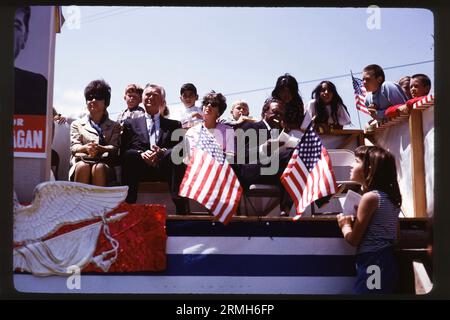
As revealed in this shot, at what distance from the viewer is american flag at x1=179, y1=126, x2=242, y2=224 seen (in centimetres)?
374

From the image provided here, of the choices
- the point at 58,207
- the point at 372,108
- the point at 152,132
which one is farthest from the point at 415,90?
the point at 58,207

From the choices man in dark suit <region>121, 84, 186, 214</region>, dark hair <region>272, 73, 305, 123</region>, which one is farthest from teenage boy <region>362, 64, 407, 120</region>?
man in dark suit <region>121, 84, 186, 214</region>

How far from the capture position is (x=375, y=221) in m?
3.65

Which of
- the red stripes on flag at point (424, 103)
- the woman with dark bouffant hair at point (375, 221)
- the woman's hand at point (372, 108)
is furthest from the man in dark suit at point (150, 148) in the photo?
the red stripes on flag at point (424, 103)

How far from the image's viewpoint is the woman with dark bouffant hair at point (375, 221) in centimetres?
354

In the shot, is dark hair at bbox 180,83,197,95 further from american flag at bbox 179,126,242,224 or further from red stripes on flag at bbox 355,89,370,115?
red stripes on flag at bbox 355,89,370,115

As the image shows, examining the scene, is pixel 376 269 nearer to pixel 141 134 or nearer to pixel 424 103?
pixel 424 103

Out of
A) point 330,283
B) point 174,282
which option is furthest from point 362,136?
point 174,282

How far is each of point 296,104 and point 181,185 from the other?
3.47 ft

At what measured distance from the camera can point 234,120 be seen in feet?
15.2

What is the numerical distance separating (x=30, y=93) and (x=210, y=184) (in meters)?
1.17

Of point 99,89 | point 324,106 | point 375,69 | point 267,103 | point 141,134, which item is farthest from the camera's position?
point 324,106

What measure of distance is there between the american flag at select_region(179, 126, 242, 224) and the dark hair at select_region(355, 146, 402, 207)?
0.78 m

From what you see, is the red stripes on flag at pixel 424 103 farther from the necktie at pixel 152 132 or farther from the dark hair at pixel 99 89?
the dark hair at pixel 99 89
